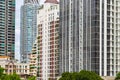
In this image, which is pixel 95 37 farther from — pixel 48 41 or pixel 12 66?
pixel 12 66

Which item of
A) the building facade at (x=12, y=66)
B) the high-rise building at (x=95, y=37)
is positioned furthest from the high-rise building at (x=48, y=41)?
the building facade at (x=12, y=66)

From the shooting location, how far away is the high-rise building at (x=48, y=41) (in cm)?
13088

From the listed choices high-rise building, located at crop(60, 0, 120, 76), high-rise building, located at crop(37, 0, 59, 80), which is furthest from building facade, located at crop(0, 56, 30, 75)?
high-rise building, located at crop(60, 0, 120, 76)

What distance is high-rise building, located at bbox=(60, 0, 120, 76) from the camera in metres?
101

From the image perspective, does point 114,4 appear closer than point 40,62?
Yes

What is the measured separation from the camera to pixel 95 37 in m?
102

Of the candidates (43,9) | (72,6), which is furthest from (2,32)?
(72,6)

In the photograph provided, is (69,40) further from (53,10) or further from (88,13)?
(53,10)

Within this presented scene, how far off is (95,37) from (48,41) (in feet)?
120

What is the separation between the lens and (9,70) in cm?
16700

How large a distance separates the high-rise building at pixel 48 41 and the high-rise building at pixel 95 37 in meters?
20.5

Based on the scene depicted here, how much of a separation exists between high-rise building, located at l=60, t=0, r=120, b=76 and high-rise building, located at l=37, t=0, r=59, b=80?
20.5 metres

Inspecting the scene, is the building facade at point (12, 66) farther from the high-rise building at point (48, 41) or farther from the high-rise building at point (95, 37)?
the high-rise building at point (95, 37)

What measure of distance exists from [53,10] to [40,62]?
17.9 meters
